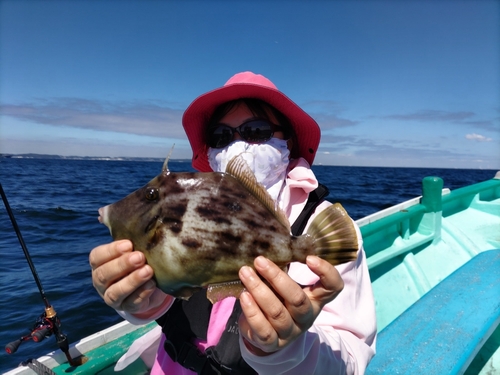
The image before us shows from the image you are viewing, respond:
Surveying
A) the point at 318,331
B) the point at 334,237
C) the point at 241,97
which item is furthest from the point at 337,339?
the point at 241,97

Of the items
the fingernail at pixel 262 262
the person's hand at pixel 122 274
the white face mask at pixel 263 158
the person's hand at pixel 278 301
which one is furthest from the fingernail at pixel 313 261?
the white face mask at pixel 263 158

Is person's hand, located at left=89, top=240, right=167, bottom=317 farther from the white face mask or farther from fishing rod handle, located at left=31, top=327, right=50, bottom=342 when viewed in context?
fishing rod handle, located at left=31, top=327, right=50, bottom=342

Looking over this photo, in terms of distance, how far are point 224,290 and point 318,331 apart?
0.66 m

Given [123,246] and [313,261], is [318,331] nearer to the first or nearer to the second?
[313,261]

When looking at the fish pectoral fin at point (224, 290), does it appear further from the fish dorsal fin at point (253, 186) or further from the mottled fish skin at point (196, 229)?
the fish dorsal fin at point (253, 186)

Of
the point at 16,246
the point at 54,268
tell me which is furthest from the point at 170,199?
the point at 16,246

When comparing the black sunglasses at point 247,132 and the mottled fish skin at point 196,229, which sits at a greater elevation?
the black sunglasses at point 247,132

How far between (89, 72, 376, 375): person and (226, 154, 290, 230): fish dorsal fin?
264 millimetres

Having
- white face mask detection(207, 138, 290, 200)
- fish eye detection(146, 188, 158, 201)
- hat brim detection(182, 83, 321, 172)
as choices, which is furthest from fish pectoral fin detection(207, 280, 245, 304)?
hat brim detection(182, 83, 321, 172)

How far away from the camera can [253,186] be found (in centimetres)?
166

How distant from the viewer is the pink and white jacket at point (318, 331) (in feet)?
5.27

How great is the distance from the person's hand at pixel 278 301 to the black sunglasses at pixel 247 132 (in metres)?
1.26

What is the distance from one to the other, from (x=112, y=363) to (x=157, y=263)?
1837 mm

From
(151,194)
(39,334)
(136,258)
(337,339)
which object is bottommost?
(39,334)
